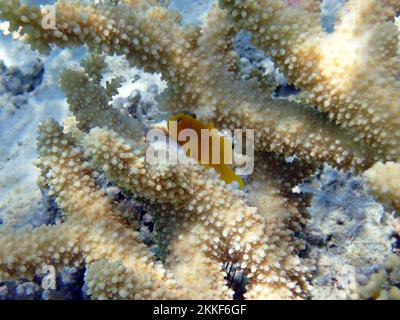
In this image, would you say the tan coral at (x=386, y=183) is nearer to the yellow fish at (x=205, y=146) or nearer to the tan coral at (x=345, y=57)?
the tan coral at (x=345, y=57)

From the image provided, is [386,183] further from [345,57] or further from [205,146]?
[205,146]

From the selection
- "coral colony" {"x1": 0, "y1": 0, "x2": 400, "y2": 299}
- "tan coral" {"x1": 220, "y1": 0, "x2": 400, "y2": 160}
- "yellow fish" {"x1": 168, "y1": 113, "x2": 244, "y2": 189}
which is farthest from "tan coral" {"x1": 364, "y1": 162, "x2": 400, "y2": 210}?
"yellow fish" {"x1": 168, "y1": 113, "x2": 244, "y2": 189}

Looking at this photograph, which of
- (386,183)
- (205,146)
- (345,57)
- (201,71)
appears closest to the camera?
(386,183)

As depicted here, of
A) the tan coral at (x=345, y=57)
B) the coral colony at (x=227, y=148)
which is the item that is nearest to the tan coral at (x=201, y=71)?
the coral colony at (x=227, y=148)

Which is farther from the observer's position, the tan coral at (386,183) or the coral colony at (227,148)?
the coral colony at (227,148)

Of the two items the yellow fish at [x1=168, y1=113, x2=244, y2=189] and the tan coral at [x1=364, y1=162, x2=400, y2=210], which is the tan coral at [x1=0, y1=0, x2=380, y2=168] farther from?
the tan coral at [x1=364, y1=162, x2=400, y2=210]

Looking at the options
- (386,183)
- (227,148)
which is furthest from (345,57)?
(227,148)

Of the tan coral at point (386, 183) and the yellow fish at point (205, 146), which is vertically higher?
the yellow fish at point (205, 146)
